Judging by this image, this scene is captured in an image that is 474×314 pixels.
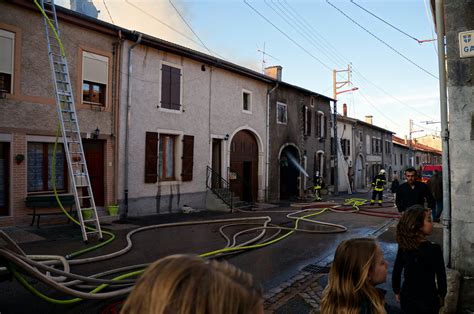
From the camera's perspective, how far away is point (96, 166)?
1172 cm

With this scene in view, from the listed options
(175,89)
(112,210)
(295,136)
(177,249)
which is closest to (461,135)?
(177,249)

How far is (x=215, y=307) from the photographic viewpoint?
0.92m

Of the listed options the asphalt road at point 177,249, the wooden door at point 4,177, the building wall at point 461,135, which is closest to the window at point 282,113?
the asphalt road at point 177,249

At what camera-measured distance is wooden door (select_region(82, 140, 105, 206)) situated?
37.9 ft

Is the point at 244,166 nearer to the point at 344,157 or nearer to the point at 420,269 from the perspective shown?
the point at 344,157

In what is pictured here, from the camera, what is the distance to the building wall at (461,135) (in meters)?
4.30

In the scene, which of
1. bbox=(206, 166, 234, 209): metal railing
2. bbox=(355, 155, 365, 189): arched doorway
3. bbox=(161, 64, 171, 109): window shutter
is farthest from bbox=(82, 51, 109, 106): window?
bbox=(355, 155, 365, 189): arched doorway

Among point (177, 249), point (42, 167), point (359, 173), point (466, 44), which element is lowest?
point (177, 249)

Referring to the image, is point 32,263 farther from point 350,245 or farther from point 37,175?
point 37,175

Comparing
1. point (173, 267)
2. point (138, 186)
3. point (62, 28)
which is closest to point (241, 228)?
point (138, 186)

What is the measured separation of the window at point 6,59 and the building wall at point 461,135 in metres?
10.2

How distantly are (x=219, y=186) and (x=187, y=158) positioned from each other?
7.88 feet

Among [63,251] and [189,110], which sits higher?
[189,110]

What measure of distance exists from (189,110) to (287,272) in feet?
32.0
